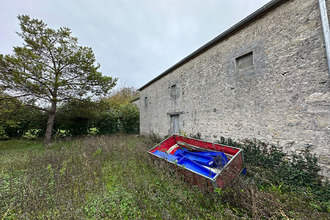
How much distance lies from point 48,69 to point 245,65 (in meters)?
9.73

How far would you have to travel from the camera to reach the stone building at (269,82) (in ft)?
9.62

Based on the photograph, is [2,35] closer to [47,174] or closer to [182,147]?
[47,174]

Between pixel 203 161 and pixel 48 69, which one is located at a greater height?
pixel 48 69

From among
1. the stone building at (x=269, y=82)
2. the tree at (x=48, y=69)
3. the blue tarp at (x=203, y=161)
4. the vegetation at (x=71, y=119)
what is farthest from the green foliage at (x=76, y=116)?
the blue tarp at (x=203, y=161)

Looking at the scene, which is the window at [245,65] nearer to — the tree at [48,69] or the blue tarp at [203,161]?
the blue tarp at [203,161]

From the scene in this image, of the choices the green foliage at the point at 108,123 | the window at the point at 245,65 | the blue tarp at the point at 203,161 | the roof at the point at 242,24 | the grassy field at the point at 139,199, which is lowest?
the grassy field at the point at 139,199

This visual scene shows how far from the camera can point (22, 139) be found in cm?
948

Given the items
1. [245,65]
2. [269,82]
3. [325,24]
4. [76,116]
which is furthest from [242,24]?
[76,116]

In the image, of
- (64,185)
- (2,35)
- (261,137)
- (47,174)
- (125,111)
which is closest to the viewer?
(64,185)

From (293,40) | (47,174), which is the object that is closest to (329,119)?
(293,40)

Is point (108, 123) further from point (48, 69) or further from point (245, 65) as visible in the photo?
point (245, 65)

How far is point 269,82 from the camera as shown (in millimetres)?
3711

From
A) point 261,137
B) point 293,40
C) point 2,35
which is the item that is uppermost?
point 2,35

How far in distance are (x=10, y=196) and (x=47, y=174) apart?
0.76 meters
